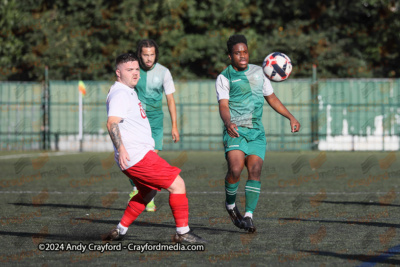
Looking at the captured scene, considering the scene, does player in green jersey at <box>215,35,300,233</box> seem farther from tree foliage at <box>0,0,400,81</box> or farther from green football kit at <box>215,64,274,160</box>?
tree foliage at <box>0,0,400,81</box>

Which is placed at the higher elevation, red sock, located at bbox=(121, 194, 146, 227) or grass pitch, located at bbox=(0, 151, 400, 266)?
red sock, located at bbox=(121, 194, 146, 227)

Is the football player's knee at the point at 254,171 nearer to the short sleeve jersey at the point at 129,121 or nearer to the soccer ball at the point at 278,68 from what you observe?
the short sleeve jersey at the point at 129,121

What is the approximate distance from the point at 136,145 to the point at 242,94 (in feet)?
5.49

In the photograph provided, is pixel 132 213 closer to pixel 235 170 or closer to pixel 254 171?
Result: pixel 235 170

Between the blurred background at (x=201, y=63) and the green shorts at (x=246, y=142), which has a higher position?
the blurred background at (x=201, y=63)

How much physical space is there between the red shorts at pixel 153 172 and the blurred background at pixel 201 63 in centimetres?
1930

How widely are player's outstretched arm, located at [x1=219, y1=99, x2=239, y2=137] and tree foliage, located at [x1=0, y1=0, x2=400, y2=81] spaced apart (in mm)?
20741

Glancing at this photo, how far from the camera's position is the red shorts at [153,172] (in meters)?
5.98

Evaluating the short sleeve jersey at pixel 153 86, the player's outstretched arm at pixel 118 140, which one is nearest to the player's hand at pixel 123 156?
the player's outstretched arm at pixel 118 140

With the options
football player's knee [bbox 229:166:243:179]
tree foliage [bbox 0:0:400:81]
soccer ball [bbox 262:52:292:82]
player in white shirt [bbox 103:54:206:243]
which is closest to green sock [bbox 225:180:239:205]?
football player's knee [bbox 229:166:243:179]

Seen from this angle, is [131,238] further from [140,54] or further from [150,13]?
[150,13]

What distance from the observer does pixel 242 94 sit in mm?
7281

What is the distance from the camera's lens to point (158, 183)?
6.04 m

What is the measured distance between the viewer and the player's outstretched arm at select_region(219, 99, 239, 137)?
6.95 metres
